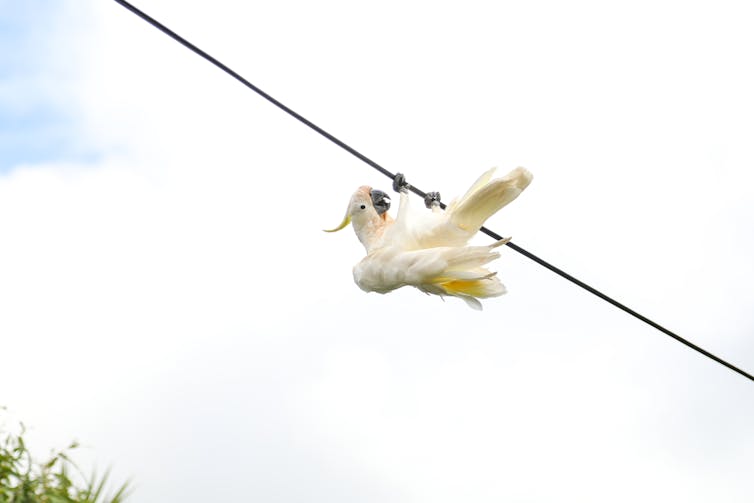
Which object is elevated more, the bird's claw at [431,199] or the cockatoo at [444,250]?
the bird's claw at [431,199]

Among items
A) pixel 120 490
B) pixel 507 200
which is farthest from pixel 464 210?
pixel 120 490

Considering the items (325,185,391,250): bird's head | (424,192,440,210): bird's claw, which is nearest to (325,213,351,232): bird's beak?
(325,185,391,250): bird's head

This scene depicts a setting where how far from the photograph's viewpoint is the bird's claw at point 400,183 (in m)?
5.13

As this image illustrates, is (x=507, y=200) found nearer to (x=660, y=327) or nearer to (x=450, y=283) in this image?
(x=450, y=283)

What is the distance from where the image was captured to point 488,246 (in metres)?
4.83

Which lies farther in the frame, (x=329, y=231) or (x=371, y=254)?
(x=329, y=231)

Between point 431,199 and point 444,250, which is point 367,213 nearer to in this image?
point 431,199

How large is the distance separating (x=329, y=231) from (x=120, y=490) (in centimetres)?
137

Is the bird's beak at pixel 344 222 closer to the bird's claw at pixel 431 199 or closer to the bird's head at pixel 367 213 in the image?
the bird's head at pixel 367 213

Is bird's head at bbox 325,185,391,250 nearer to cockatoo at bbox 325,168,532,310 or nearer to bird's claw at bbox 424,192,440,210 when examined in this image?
cockatoo at bbox 325,168,532,310

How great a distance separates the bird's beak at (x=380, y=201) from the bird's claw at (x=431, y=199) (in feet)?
0.70

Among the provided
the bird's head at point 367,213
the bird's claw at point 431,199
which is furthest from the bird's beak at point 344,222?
the bird's claw at point 431,199

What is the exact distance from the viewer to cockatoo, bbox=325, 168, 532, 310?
4863mm

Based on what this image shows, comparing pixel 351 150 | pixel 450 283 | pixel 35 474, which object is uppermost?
pixel 351 150
